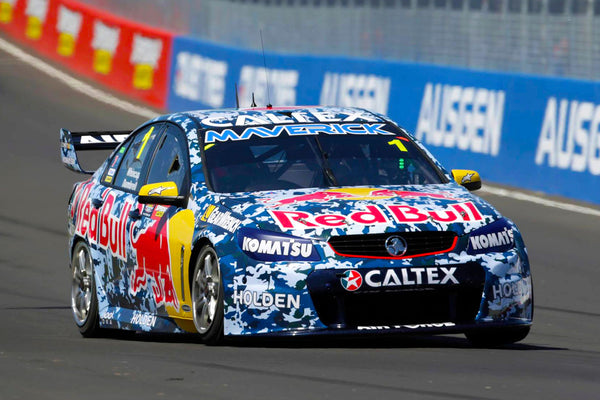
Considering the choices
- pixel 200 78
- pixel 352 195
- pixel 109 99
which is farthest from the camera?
pixel 109 99

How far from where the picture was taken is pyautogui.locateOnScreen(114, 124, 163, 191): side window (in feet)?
33.3

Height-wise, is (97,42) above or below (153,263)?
below

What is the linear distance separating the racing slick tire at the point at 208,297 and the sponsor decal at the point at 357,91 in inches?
517

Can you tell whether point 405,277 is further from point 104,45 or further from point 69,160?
point 104,45

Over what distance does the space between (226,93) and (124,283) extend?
17736 millimetres

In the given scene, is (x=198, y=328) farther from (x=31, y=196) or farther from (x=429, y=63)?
(x=429, y=63)

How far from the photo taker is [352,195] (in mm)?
8828

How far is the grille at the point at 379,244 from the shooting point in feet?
27.2

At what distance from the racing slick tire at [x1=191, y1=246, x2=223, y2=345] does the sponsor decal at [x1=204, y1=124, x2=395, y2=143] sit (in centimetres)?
108

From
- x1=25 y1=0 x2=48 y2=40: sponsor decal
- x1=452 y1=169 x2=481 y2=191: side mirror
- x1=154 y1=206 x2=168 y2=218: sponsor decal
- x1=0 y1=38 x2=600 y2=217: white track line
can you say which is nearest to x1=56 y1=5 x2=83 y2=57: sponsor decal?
x1=0 y1=38 x2=600 y2=217: white track line

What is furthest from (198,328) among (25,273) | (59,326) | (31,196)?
(31,196)

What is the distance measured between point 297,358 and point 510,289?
4.42ft

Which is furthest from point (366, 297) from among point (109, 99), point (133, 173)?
point (109, 99)

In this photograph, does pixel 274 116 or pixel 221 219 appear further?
pixel 274 116
